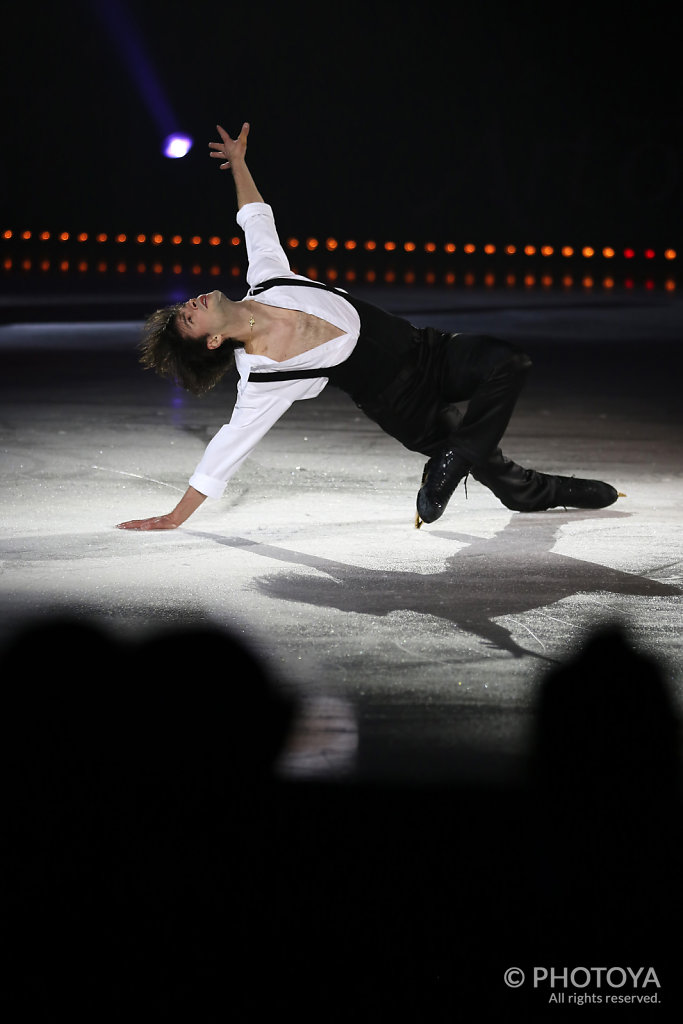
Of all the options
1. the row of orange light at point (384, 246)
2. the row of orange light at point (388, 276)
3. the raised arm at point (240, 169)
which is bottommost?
the raised arm at point (240, 169)

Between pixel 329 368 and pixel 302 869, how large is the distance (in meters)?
2.47

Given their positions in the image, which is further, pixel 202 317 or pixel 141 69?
pixel 141 69

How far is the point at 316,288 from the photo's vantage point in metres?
4.56

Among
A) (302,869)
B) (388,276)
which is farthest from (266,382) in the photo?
(388,276)

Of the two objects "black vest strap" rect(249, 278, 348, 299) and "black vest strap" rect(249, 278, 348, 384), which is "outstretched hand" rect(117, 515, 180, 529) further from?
"black vest strap" rect(249, 278, 348, 299)

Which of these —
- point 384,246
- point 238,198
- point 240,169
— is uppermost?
point 384,246

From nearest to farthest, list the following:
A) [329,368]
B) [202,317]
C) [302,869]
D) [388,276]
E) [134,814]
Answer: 1. [302,869]
2. [134,814]
3. [202,317]
4. [329,368]
5. [388,276]

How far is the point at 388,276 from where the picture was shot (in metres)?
21.0

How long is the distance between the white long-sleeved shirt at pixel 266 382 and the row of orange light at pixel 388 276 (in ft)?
Result: 49.1

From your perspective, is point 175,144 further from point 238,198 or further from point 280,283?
point 280,283

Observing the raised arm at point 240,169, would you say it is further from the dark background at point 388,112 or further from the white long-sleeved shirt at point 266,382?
the dark background at point 388,112

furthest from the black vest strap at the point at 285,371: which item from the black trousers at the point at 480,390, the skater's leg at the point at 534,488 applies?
the skater's leg at the point at 534,488

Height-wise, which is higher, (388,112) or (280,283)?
(388,112)
